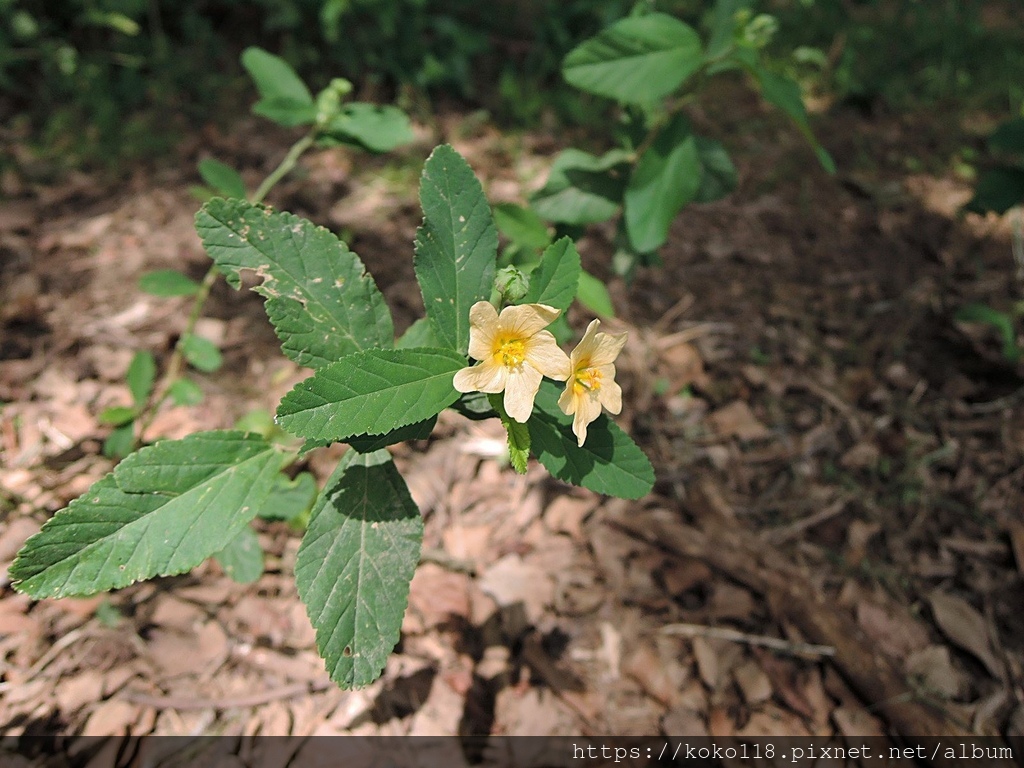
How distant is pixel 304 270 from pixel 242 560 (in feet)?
2.83

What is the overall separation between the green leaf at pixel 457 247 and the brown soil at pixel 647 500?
3.69 feet

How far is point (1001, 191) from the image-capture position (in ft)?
9.01

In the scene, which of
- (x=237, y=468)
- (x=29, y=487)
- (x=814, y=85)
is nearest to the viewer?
(x=237, y=468)

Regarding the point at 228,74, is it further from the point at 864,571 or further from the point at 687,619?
the point at 864,571

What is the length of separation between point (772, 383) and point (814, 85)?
2603mm

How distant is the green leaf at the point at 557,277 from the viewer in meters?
1.36

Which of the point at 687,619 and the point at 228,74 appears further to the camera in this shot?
the point at 228,74

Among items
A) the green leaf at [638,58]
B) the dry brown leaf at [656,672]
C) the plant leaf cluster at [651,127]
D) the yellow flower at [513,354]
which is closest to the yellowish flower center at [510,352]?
the yellow flower at [513,354]

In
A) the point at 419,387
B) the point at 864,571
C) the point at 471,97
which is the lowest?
the point at 864,571

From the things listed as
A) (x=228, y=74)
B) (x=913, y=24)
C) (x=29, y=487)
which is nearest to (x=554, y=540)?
(x=29, y=487)

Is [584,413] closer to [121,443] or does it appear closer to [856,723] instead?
[856,723]

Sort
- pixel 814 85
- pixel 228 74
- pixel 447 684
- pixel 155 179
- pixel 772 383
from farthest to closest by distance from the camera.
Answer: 1. pixel 814 85
2. pixel 228 74
3. pixel 155 179
4. pixel 772 383
5. pixel 447 684

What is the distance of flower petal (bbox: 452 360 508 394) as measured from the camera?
4.13ft

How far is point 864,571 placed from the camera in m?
2.36
